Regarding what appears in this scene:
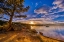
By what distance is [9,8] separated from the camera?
19.0m

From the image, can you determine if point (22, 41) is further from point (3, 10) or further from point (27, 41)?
point (3, 10)

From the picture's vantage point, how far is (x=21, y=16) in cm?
2089

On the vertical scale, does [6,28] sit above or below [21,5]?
below

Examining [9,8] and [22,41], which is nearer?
[22,41]

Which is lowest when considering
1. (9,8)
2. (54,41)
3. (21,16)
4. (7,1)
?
(54,41)

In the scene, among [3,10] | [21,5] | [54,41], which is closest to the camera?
[54,41]

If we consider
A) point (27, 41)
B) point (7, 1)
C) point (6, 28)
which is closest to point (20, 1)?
point (7, 1)

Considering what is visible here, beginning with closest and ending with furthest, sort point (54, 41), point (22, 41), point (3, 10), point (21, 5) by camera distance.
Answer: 1. point (22, 41)
2. point (54, 41)
3. point (3, 10)
4. point (21, 5)

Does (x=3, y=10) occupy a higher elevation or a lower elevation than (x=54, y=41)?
higher

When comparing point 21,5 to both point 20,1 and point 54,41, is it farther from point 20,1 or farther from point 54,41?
point 54,41

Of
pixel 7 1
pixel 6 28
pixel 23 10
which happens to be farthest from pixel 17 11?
pixel 6 28

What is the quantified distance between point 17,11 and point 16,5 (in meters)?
1.30

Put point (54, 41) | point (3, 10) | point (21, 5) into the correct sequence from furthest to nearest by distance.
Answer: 1. point (21, 5)
2. point (3, 10)
3. point (54, 41)

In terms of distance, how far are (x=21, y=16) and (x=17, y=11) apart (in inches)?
61.2
